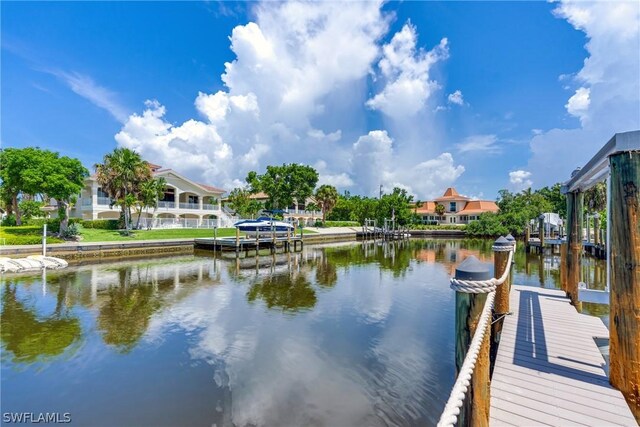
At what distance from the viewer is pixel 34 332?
8148 millimetres

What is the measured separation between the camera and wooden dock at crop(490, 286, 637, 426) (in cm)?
326

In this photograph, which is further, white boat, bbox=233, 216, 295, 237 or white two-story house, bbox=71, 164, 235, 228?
white two-story house, bbox=71, 164, 235, 228

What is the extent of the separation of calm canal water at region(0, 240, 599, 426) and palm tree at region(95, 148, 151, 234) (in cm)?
1595

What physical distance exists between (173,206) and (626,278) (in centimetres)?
3980

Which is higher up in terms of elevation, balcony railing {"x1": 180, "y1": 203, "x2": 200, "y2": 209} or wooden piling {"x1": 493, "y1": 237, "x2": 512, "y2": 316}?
balcony railing {"x1": 180, "y1": 203, "x2": 200, "y2": 209}

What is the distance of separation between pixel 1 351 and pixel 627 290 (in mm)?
11156

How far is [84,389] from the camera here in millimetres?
5660

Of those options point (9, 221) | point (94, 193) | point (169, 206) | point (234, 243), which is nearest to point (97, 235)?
point (94, 193)

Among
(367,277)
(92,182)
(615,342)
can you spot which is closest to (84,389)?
(615,342)

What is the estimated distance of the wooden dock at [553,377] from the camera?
3.26 metres

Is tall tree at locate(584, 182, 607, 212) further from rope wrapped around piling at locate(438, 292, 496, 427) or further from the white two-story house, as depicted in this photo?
the white two-story house

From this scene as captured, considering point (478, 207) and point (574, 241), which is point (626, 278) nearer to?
point (574, 241)
